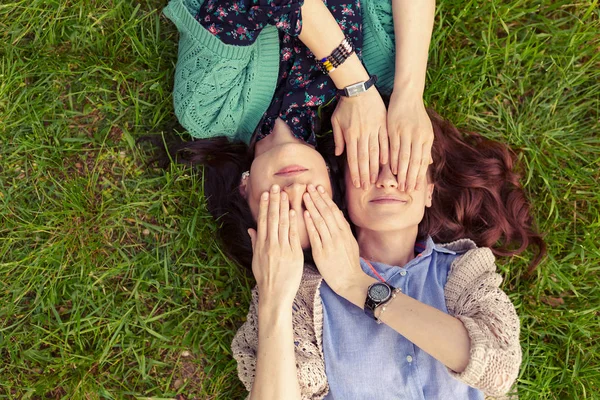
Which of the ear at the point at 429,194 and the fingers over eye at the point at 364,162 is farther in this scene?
the ear at the point at 429,194

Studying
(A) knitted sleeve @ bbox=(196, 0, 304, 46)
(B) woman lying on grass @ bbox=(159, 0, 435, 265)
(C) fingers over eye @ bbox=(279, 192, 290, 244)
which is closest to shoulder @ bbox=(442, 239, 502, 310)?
(B) woman lying on grass @ bbox=(159, 0, 435, 265)

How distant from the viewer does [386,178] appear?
3.06 meters

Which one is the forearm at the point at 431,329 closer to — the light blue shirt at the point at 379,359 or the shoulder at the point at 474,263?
the light blue shirt at the point at 379,359

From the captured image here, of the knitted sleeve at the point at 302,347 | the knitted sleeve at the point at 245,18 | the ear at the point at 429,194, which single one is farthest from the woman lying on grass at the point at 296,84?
the knitted sleeve at the point at 302,347

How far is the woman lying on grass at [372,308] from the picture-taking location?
9.02 feet

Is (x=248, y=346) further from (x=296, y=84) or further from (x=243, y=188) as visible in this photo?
(x=296, y=84)

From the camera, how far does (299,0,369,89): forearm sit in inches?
118

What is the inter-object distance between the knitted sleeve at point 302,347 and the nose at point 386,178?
0.66 metres

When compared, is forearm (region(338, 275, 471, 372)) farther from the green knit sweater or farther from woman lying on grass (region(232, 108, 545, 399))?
the green knit sweater

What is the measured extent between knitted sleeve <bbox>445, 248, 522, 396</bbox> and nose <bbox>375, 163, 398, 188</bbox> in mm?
598

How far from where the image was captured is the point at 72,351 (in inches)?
133

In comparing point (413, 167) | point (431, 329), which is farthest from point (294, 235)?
point (431, 329)

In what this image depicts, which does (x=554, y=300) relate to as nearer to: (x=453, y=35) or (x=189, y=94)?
(x=453, y=35)

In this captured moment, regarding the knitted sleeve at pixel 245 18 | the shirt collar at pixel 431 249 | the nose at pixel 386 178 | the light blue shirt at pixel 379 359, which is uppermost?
the knitted sleeve at pixel 245 18
